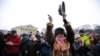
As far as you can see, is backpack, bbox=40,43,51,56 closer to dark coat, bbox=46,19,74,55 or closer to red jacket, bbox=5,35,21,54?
red jacket, bbox=5,35,21,54

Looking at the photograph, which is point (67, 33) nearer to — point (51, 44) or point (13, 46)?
point (51, 44)

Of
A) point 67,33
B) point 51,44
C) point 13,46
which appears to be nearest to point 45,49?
point 13,46

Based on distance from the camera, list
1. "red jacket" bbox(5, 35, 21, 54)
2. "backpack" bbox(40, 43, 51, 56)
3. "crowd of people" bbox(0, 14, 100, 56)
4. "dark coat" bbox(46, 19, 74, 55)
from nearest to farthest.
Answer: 1. "dark coat" bbox(46, 19, 74, 55)
2. "crowd of people" bbox(0, 14, 100, 56)
3. "backpack" bbox(40, 43, 51, 56)
4. "red jacket" bbox(5, 35, 21, 54)

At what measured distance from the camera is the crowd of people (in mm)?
5004

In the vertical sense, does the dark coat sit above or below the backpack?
above

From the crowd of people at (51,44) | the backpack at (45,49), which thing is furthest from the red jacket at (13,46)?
the backpack at (45,49)

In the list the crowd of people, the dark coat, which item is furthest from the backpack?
the dark coat

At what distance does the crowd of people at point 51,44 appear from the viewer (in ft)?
16.4

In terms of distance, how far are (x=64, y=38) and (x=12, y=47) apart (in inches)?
229

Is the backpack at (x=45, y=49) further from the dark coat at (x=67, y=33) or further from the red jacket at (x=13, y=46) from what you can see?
the dark coat at (x=67, y=33)

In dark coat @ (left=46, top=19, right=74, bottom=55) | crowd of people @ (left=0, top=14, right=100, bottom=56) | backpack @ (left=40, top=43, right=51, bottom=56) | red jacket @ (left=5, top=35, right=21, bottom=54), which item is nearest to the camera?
dark coat @ (left=46, top=19, right=74, bottom=55)

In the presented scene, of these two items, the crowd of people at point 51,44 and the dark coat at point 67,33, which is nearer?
the dark coat at point 67,33

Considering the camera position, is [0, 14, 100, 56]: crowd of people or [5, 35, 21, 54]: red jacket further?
[5, 35, 21, 54]: red jacket

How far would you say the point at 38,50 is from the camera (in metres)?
10.8
